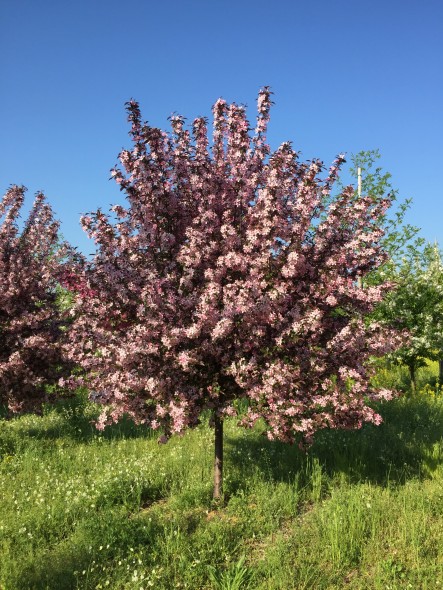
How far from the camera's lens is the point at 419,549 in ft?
19.2

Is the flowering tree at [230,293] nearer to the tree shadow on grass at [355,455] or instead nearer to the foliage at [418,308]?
the tree shadow on grass at [355,455]

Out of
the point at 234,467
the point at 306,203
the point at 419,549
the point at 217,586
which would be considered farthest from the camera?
the point at 234,467

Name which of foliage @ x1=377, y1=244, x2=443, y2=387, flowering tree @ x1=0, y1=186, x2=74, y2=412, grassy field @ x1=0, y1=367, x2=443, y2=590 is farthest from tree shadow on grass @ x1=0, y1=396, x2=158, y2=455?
foliage @ x1=377, y1=244, x2=443, y2=387

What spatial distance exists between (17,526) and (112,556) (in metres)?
1.79

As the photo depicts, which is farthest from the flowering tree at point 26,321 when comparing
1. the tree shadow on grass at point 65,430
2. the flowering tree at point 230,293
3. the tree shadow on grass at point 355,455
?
the tree shadow on grass at point 355,455

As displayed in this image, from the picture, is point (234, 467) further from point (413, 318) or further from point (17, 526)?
point (413, 318)

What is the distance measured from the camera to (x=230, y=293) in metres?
5.77

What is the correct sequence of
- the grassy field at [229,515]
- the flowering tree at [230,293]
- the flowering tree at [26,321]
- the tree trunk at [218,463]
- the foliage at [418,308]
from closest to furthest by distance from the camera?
1. the grassy field at [229,515]
2. the flowering tree at [230,293]
3. the tree trunk at [218,463]
4. the flowering tree at [26,321]
5. the foliage at [418,308]

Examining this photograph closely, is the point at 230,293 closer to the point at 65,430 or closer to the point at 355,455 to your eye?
the point at 355,455

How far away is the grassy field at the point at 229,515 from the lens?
18.2 ft

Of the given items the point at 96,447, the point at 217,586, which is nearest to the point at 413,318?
the point at 96,447

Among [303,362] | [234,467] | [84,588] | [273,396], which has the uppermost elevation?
[303,362]

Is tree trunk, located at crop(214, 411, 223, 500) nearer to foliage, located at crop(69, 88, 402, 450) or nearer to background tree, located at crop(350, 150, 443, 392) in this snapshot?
foliage, located at crop(69, 88, 402, 450)

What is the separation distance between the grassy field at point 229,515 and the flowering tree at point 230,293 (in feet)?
4.85
